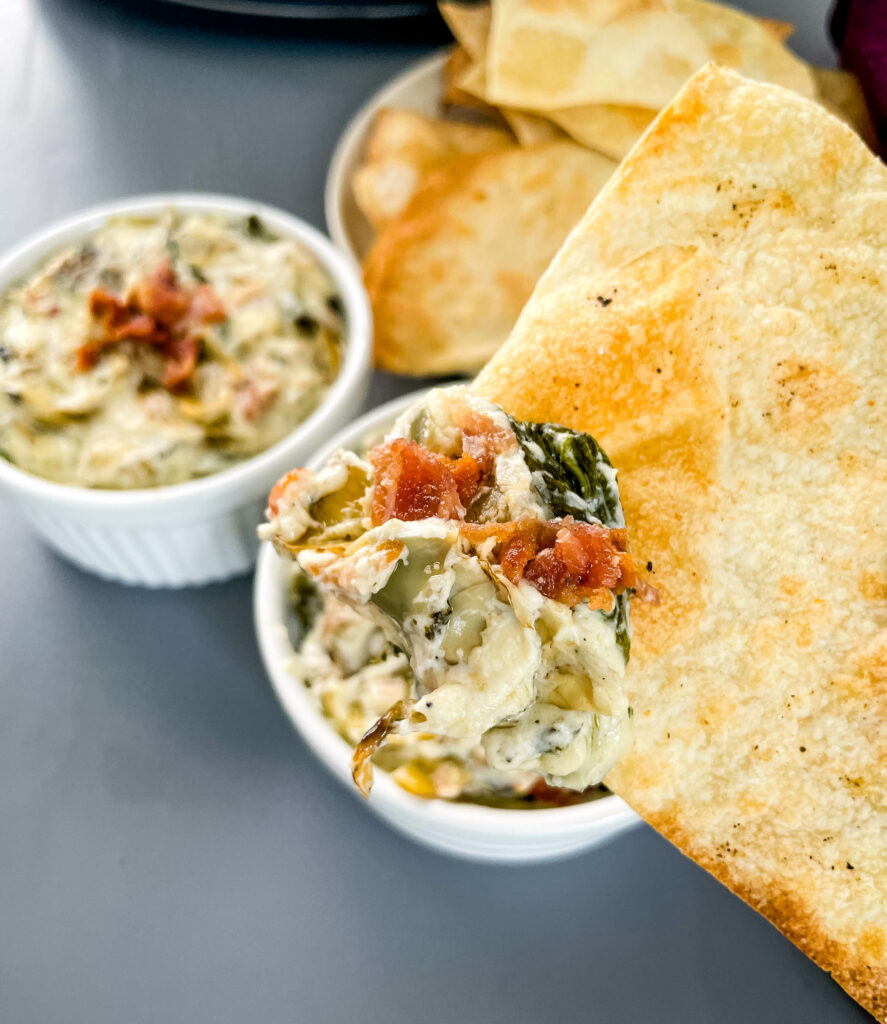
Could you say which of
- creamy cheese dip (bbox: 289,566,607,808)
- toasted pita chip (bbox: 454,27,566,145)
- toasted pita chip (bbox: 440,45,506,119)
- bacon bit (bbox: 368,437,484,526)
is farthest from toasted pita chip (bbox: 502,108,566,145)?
bacon bit (bbox: 368,437,484,526)

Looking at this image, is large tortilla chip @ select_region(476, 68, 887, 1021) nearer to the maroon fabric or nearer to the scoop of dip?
the scoop of dip

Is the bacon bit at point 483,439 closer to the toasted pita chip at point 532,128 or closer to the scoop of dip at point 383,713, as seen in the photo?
the scoop of dip at point 383,713

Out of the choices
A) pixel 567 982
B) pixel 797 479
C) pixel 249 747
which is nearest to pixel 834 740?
pixel 797 479

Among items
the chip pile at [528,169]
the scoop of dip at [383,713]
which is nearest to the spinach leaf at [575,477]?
the scoop of dip at [383,713]

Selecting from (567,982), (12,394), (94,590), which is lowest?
(567,982)

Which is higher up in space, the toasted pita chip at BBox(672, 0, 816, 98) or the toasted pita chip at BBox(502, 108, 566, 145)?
the toasted pita chip at BBox(672, 0, 816, 98)

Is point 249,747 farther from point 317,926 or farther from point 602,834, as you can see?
point 602,834
